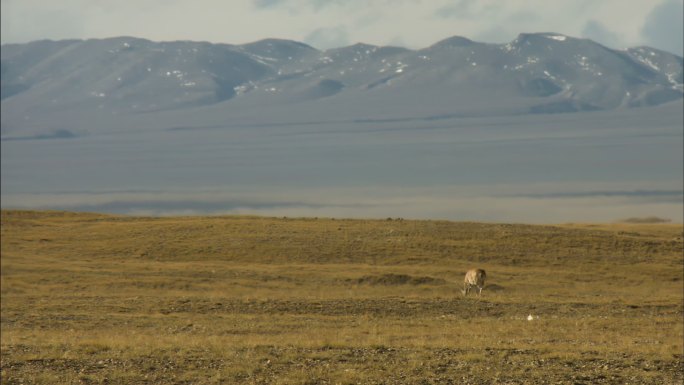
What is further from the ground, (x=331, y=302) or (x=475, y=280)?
(x=475, y=280)

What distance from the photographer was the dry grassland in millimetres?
16578

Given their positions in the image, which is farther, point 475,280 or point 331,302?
point 475,280

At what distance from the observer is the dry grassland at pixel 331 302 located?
16.6 meters

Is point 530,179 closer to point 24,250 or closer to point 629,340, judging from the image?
point 24,250

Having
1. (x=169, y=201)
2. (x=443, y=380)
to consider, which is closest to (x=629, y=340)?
(x=443, y=380)

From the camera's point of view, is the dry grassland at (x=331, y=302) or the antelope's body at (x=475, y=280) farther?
the antelope's body at (x=475, y=280)

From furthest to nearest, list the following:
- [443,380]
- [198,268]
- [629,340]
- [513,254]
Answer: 1. [513,254]
2. [198,268]
3. [629,340]
4. [443,380]

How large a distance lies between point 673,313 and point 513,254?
1804 centimetres

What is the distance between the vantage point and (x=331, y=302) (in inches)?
1143

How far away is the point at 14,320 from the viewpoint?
25.9 m

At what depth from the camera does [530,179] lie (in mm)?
184000

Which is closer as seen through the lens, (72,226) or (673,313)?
(673,313)

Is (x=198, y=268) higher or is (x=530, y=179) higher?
(x=530, y=179)

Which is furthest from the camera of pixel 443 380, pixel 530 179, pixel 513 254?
pixel 530 179
